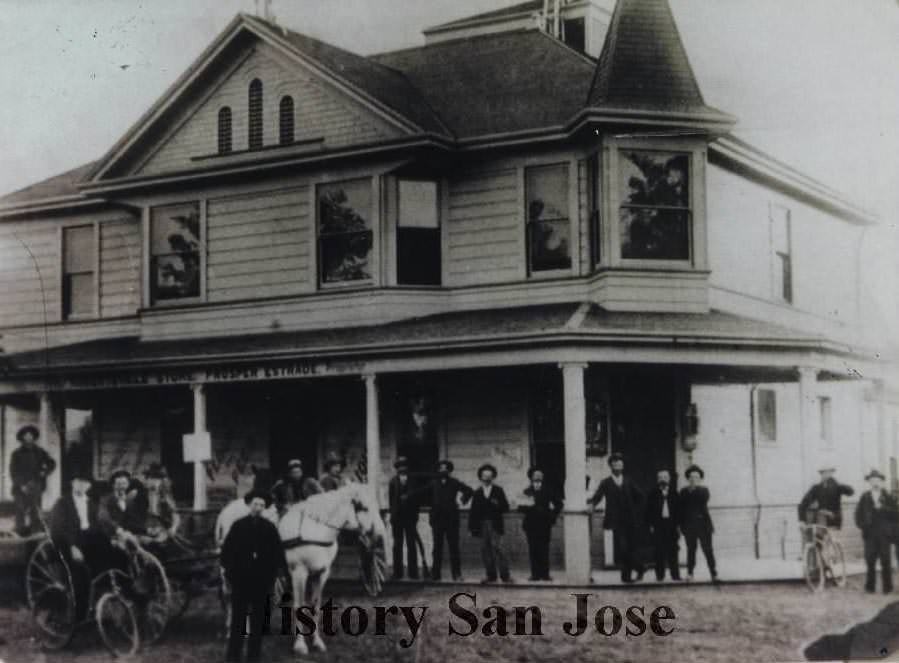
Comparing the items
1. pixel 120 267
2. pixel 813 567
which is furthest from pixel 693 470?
pixel 120 267

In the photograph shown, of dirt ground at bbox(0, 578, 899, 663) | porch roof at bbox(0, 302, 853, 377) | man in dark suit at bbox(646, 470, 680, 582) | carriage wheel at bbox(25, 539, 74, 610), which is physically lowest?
dirt ground at bbox(0, 578, 899, 663)

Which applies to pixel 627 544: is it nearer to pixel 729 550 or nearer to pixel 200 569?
pixel 729 550

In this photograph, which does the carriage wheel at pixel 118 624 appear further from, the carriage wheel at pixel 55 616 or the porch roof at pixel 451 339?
the porch roof at pixel 451 339

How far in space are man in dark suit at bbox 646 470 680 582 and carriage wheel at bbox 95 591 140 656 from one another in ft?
19.5

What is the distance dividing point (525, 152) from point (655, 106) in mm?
1962

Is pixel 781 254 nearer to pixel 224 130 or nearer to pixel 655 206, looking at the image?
pixel 655 206

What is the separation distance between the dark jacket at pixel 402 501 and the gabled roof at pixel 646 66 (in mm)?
5337

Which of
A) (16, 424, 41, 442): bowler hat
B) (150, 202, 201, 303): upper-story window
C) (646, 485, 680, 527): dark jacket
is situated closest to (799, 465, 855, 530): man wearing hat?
(646, 485, 680, 527): dark jacket

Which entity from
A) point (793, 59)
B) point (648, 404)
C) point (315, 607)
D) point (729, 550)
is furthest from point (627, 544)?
point (793, 59)

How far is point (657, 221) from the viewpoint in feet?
51.8

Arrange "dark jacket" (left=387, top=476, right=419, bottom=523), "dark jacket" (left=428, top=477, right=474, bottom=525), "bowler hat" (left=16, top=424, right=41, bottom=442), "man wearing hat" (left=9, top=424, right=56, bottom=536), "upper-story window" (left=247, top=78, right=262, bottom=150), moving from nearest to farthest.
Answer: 1. "dark jacket" (left=428, top=477, right=474, bottom=525)
2. "dark jacket" (left=387, top=476, right=419, bottom=523)
3. "man wearing hat" (left=9, top=424, right=56, bottom=536)
4. "bowler hat" (left=16, top=424, right=41, bottom=442)
5. "upper-story window" (left=247, top=78, right=262, bottom=150)

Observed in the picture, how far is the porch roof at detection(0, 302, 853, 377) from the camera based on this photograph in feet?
48.1

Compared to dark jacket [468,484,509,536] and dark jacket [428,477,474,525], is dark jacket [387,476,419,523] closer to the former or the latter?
dark jacket [428,477,474,525]

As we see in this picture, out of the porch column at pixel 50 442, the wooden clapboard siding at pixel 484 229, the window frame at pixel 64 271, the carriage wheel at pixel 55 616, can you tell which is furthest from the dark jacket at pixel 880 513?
the window frame at pixel 64 271
